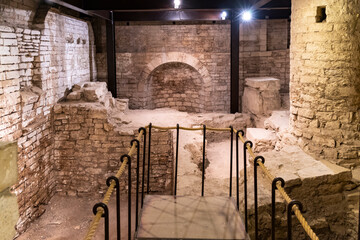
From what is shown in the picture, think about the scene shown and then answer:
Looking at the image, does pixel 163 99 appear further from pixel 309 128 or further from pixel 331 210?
pixel 331 210

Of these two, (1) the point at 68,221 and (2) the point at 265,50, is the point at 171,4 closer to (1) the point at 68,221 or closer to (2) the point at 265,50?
(2) the point at 265,50

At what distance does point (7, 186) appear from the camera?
2004mm

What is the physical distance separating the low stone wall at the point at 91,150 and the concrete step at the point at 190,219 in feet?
15.7

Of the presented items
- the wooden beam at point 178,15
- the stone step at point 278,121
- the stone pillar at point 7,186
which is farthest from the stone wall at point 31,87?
the stone step at point 278,121

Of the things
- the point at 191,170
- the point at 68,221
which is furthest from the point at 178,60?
the point at 191,170

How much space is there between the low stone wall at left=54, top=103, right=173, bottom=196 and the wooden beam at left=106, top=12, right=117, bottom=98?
9.41ft

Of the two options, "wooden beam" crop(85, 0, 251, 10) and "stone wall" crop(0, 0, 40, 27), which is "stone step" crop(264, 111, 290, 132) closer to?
"wooden beam" crop(85, 0, 251, 10)

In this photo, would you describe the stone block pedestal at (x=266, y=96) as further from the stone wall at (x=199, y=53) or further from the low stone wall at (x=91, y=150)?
the low stone wall at (x=91, y=150)

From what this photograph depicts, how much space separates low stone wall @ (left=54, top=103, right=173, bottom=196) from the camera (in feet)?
28.1

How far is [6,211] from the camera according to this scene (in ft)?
6.62

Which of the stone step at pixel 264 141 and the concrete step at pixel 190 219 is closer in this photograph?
the concrete step at pixel 190 219

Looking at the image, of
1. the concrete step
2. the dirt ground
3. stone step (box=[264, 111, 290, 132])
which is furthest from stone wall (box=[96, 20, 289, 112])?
the concrete step

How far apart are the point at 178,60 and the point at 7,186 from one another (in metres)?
10.3

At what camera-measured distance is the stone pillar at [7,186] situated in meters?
1.96
